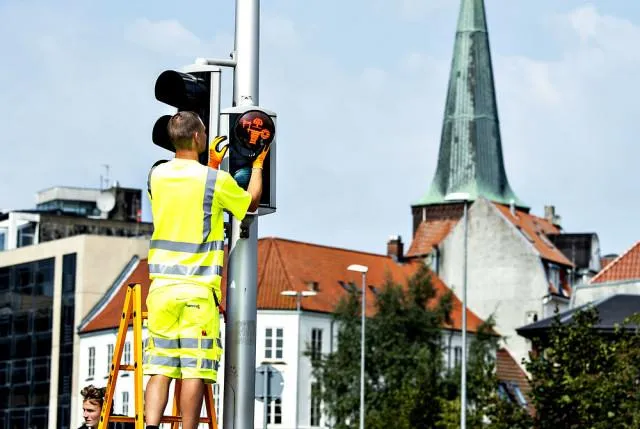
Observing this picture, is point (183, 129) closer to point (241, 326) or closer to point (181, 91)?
point (181, 91)

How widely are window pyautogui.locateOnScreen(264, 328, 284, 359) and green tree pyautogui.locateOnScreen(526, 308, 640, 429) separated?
1515 inches

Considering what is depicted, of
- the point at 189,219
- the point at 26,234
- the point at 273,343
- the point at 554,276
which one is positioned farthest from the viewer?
the point at 26,234

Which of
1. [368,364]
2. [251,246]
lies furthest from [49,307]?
[251,246]

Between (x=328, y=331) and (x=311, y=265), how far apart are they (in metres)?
5.82

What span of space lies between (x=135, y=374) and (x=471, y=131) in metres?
121

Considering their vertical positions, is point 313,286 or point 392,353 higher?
point 313,286

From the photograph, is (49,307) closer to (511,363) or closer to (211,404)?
(511,363)

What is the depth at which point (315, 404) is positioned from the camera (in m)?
83.6

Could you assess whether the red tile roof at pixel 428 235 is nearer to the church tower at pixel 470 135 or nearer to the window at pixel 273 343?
the church tower at pixel 470 135

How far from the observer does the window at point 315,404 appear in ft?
266

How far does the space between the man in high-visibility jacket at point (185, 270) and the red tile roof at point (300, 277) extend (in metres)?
Result: 74.8

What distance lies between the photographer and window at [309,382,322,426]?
81.1 metres

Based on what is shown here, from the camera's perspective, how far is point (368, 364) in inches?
3105

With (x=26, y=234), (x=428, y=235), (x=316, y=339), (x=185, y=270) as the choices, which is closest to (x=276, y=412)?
(x=316, y=339)
